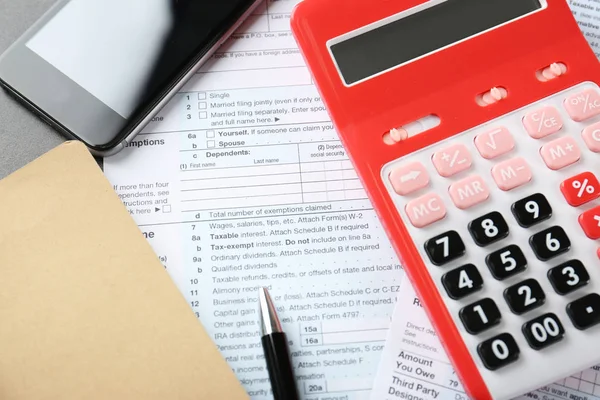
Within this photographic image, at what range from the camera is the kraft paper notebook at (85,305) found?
15.6 inches

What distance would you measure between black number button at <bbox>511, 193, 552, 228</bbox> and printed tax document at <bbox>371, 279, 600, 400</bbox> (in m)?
0.09

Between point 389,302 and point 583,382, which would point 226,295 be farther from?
point 583,382

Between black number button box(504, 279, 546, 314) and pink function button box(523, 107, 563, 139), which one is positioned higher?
pink function button box(523, 107, 563, 139)

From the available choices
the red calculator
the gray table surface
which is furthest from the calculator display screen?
the gray table surface

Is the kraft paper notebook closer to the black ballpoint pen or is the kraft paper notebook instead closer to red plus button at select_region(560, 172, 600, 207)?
the black ballpoint pen

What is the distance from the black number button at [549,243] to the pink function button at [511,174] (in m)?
0.03

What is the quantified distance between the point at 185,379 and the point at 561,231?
26 cm

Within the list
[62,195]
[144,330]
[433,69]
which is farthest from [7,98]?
[433,69]

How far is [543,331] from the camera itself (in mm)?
362

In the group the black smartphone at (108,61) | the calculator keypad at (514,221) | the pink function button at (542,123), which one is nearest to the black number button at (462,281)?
the calculator keypad at (514,221)

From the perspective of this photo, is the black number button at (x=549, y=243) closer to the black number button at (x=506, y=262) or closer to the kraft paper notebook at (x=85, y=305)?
the black number button at (x=506, y=262)

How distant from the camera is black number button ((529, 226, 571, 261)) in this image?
0.37m

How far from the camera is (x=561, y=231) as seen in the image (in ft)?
1.24

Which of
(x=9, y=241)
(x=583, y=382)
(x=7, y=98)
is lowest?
(x=583, y=382)
